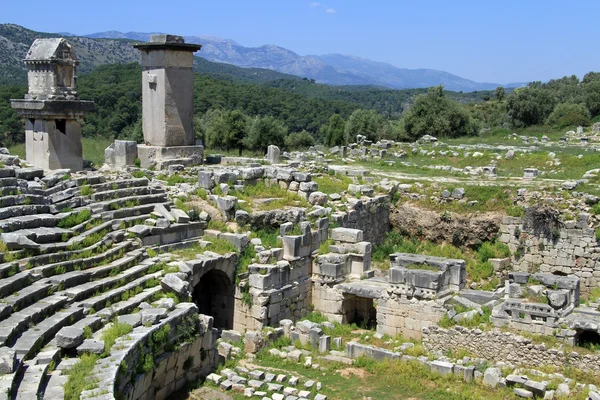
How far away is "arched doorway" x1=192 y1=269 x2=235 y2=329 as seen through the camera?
17.6 m

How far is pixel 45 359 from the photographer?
10547 mm

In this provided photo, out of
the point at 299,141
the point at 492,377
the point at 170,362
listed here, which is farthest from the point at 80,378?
the point at 299,141

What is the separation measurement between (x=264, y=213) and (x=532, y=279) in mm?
7099

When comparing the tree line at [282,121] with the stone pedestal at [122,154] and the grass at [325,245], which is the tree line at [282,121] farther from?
the grass at [325,245]

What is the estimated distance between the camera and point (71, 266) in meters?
13.9

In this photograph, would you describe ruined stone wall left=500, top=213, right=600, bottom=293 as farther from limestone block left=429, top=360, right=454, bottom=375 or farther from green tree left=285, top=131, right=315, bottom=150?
green tree left=285, top=131, right=315, bottom=150

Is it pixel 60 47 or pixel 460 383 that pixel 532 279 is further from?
pixel 60 47

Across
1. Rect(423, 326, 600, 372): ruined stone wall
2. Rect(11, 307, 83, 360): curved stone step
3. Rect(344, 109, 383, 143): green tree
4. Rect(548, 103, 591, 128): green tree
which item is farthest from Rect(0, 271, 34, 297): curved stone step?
Rect(548, 103, 591, 128): green tree

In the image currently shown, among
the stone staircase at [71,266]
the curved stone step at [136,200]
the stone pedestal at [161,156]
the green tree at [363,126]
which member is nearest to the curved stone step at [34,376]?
the stone staircase at [71,266]

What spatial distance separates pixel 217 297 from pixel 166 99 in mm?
7176

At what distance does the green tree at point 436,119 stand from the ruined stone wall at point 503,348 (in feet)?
89.7

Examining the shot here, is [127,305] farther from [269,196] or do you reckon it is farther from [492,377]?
[269,196]

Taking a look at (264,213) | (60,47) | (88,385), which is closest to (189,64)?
(60,47)

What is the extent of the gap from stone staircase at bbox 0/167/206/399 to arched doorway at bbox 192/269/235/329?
3.92 ft
